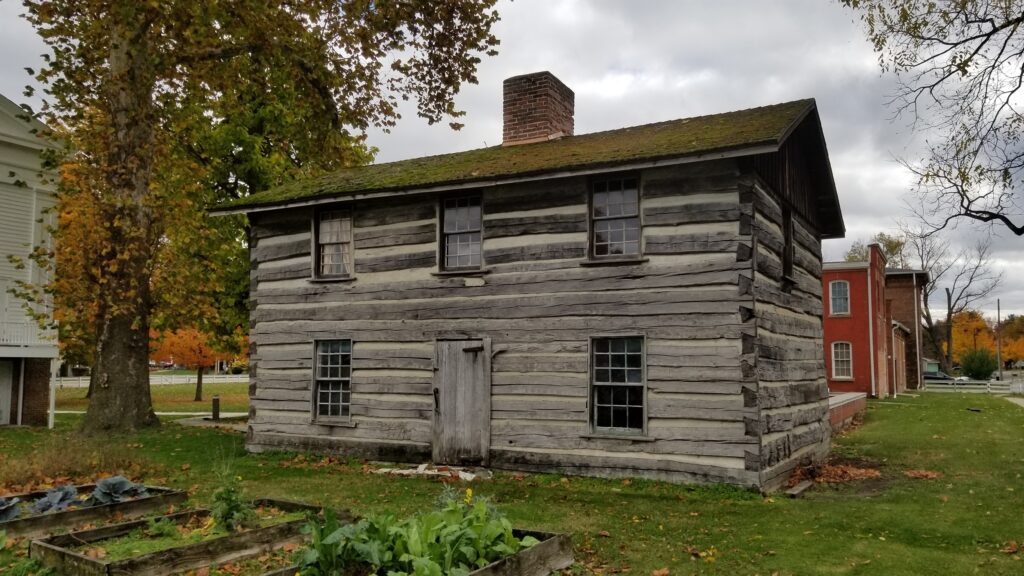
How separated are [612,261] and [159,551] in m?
8.25

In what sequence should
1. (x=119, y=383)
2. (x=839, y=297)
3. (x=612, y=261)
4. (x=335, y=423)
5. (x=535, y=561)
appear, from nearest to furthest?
(x=535, y=561), (x=612, y=261), (x=335, y=423), (x=119, y=383), (x=839, y=297)

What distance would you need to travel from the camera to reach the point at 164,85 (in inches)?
843

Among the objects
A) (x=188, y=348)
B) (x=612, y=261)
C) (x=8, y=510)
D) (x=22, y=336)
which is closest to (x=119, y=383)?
(x=22, y=336)

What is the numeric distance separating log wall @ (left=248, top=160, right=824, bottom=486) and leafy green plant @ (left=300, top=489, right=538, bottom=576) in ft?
20.4

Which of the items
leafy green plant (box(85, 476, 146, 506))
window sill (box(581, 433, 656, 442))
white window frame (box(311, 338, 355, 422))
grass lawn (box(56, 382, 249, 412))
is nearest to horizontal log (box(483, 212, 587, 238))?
window sill (box(581, 433, 656, 442))

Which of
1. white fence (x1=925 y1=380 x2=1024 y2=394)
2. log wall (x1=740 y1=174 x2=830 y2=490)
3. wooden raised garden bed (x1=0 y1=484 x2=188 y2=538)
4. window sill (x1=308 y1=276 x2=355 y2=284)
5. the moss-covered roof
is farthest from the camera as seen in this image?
white fence (x1=925 y1=380 x2=1024 y2=394)

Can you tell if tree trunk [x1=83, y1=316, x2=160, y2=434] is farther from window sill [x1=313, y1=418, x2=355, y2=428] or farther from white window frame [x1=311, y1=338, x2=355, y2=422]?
window sill [x1=313, y1=418, x2=355, y2=428]

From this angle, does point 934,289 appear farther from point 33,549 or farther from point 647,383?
point 33,549

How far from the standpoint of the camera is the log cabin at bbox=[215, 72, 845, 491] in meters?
12.1

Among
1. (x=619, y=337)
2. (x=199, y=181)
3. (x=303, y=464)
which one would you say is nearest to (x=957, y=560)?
(x=619, y=337)

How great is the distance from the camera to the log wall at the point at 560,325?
12.0 m

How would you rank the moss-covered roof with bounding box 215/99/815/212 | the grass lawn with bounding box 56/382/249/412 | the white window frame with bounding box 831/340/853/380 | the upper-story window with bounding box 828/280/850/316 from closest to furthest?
the moss-covered roof with bounding box 215/99/815/212
the grass lawn with bounding box 56/382/249/412
the white window frame with bounding box 831/340/853/380
the upper-story window with bounding box 828/280/850/316

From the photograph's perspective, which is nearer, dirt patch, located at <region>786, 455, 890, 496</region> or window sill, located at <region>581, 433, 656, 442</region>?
window sill, located at <region>581, 433, 656, 442</region>

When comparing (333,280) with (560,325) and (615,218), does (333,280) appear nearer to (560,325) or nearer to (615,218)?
(560,325)
